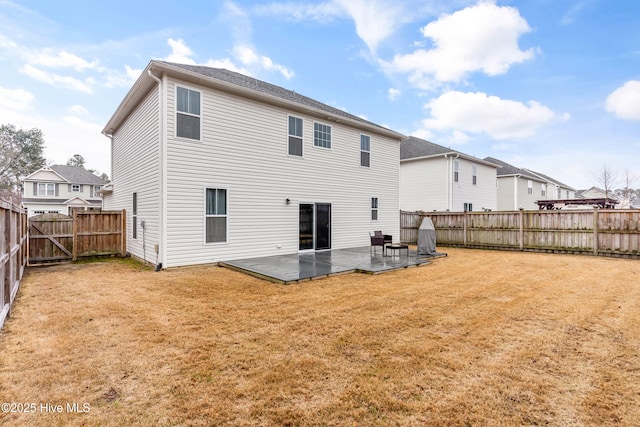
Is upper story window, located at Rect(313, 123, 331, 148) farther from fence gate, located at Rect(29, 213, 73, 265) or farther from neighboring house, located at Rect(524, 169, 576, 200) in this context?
neighboring house, located at Rect(524, 169, 576, 200)

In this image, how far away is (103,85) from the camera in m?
15.6

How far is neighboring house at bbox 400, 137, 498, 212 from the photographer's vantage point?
745 inches

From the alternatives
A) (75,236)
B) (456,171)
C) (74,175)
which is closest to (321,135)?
Result: (75,236)

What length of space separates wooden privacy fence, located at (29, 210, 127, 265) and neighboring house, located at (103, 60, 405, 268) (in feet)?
2.12

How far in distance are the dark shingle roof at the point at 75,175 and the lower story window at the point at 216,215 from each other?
108 feet

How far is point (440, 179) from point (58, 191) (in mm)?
37080

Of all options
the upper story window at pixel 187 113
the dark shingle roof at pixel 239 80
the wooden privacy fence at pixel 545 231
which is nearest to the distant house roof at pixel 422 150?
the wooden privacy fence at pixel 545 231

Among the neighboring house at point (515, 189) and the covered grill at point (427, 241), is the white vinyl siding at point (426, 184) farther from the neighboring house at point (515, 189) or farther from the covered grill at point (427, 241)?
the covered grill at point (427, 241)

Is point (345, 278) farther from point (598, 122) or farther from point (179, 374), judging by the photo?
point (598, 122)

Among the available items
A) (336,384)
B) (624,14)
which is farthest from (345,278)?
(624,14)

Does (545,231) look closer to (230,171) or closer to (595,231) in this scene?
(595,231)

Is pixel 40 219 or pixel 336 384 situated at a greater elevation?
pixel 40 219

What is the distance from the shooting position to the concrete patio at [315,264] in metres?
7.06

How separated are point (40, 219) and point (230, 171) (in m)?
5.99
